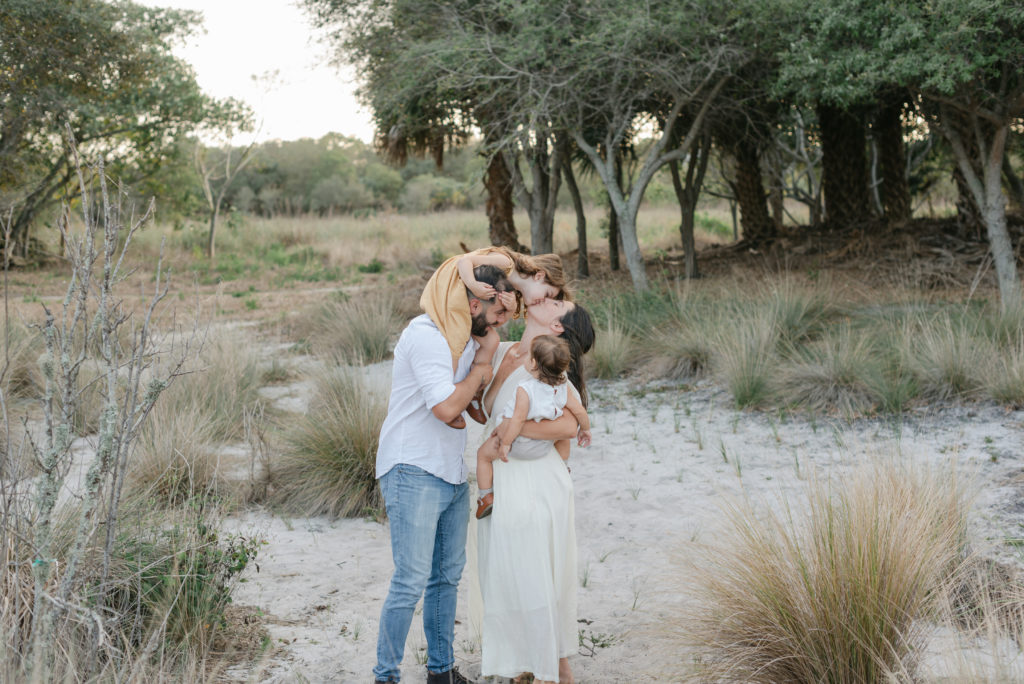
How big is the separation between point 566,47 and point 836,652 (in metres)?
9.20

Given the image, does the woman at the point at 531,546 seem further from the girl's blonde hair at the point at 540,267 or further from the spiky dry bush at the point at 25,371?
the spiky dry bush at the point at 25,371

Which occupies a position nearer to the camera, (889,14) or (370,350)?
(889,14)

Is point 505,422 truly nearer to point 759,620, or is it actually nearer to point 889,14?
point 759,620

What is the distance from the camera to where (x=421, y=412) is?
311 centimetres

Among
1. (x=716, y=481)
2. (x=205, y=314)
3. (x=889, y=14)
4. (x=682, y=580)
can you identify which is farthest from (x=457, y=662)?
(x=205, y=314)

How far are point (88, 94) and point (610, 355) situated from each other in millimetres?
12144

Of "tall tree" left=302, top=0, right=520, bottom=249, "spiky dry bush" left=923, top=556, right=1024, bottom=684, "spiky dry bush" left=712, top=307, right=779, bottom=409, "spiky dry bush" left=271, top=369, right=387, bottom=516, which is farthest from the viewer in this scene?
"tall tree" left=302, top=0, right=520, bottom=249

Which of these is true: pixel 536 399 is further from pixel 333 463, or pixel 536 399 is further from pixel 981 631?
pixel 333 463

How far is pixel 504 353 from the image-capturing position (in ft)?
11.0

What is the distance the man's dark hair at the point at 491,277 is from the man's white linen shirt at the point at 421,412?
228mm

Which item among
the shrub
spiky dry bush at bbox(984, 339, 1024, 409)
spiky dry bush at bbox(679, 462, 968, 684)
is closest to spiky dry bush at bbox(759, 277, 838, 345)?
the shrub

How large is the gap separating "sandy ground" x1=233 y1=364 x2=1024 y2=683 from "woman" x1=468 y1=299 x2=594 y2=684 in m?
0.48

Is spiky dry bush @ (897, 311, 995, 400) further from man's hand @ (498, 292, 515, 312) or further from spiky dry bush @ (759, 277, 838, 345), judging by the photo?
man's hand @ (498, 292, 515, 312)

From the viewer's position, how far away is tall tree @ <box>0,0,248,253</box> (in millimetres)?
13914
